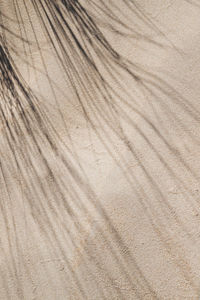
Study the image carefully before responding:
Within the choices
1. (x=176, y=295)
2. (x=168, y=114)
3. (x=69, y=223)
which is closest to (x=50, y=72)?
(x=168, y=114)

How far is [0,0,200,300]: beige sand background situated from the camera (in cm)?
250

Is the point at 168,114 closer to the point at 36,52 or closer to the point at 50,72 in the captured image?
the point at 50,72

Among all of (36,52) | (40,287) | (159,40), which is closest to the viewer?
(40,287)

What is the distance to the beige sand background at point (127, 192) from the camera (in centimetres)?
250

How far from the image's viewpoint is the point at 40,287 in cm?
263

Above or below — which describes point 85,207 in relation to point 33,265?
above

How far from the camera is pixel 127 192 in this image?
8.74 ft

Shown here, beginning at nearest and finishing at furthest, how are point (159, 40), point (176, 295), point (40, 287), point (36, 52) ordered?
point (176, 295), point (40, 287), point (159, 40), point (36, 52)

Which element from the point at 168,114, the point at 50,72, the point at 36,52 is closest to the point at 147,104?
the point at 168,114

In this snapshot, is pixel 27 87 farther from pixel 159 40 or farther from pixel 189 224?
pixel 189 224

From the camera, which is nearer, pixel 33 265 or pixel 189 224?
pixel 189 224

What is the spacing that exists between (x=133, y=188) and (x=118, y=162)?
0.87 feet

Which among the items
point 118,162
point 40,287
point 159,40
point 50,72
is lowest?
point 40,287

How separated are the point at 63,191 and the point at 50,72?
3.90 feet
